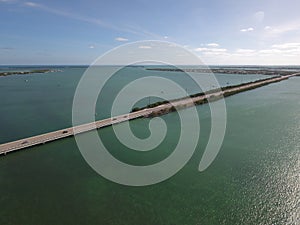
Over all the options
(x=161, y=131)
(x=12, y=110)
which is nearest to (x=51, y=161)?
(x=161, y=131)

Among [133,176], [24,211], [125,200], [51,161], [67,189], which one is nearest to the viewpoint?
[24,211]

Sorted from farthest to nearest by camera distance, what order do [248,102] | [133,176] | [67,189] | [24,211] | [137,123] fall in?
1. [248,102]
2. [137,123]
3. [133,176]
4. [67,189]
5. [24,211]

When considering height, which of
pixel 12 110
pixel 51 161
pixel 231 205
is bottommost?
pixel 231 205

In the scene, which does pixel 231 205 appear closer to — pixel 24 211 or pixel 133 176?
pixel 133 176

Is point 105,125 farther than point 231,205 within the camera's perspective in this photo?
Yes

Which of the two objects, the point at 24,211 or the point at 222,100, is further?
the point at 222,100

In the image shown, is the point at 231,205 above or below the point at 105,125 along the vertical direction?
below

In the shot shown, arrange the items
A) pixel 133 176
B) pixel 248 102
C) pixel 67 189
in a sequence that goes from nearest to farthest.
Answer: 1. pixel 67 189
2. pixel 133 176
3. pixel 248 102

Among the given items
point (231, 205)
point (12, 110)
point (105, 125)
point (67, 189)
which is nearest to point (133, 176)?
point (67, 189)

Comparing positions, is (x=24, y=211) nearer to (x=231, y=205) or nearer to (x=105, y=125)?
(x=231, y=205)
